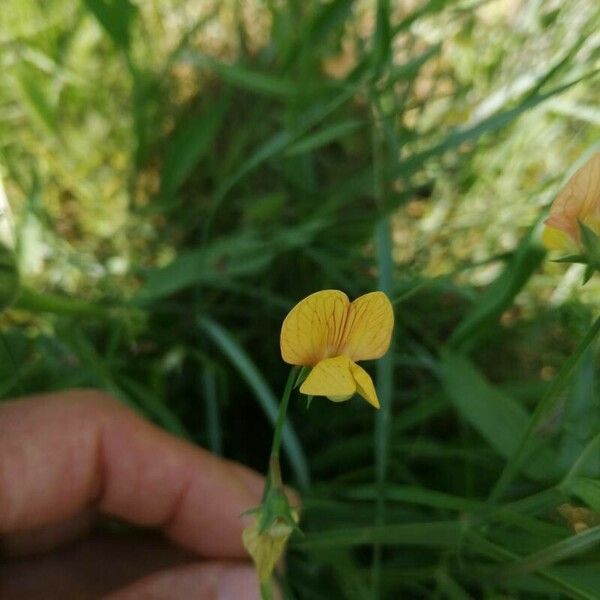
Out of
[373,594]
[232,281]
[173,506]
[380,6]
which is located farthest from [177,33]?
[373,594]

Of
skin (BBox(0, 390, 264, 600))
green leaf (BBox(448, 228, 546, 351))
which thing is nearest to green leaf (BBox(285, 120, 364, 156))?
green leaf (BBox(448, 228, 546, 351))

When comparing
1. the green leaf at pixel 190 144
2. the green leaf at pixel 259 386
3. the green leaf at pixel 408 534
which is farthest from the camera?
the green leaf at pixel 190 144

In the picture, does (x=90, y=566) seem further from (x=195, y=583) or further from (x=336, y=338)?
(x=336, y=338)

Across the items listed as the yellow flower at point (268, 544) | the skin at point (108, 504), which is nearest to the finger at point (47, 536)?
the skin at point (108, 504)

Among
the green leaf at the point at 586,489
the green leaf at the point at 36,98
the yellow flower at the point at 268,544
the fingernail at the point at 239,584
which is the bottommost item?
the fingernail at the point at 239,584

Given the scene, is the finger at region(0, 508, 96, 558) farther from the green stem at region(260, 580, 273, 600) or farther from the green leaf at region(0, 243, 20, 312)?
the green stem at region(260, 580, 273, 600)

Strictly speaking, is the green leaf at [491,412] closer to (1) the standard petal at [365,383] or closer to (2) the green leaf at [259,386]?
(2) the green leaf at [259,386]

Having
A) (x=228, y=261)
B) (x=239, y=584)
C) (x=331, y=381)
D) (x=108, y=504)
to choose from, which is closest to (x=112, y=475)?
(x=108, y=504)

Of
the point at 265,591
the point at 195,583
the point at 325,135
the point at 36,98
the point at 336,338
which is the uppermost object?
the point at 36,98
